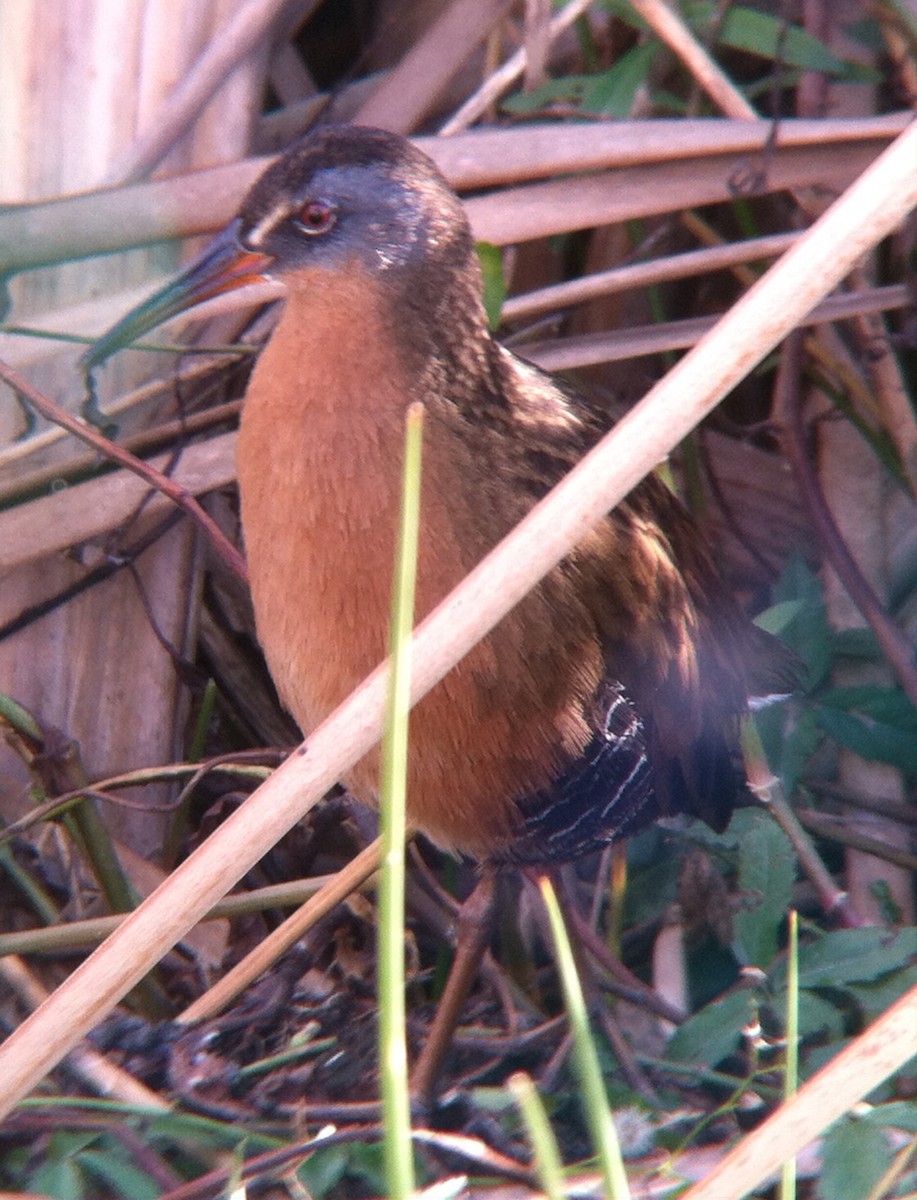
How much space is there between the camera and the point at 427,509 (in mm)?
1154

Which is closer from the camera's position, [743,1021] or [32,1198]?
[32,1198]

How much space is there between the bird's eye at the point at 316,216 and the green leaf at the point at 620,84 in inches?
18.8

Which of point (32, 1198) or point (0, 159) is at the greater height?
point (0, 159)

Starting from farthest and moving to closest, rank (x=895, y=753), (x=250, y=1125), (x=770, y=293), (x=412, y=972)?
(x=895, y=753)
(x=412, y=972)
(x=250, y=1125)
(x=770, y=293)

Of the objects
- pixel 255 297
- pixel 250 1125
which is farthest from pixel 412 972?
pixel 255 297

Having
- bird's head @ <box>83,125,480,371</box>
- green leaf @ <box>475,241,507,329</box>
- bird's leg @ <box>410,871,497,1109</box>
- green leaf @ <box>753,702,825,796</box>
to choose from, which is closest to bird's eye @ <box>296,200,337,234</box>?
bird's head @ <box>83,125,480,371</box>

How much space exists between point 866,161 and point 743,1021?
896mm

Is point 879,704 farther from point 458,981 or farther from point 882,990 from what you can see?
point 458,981

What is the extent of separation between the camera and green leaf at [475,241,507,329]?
150 cm

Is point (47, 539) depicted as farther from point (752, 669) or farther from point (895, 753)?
point (895, 753)

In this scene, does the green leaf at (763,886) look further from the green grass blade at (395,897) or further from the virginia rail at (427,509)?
the green grass blade at (395,897)

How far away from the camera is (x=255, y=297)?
5.01ft

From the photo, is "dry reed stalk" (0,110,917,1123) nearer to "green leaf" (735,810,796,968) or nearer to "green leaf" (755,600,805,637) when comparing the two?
"green leaf" (735,810,796,968)

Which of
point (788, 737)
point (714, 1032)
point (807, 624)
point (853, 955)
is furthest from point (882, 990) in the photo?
point (807, 624)
